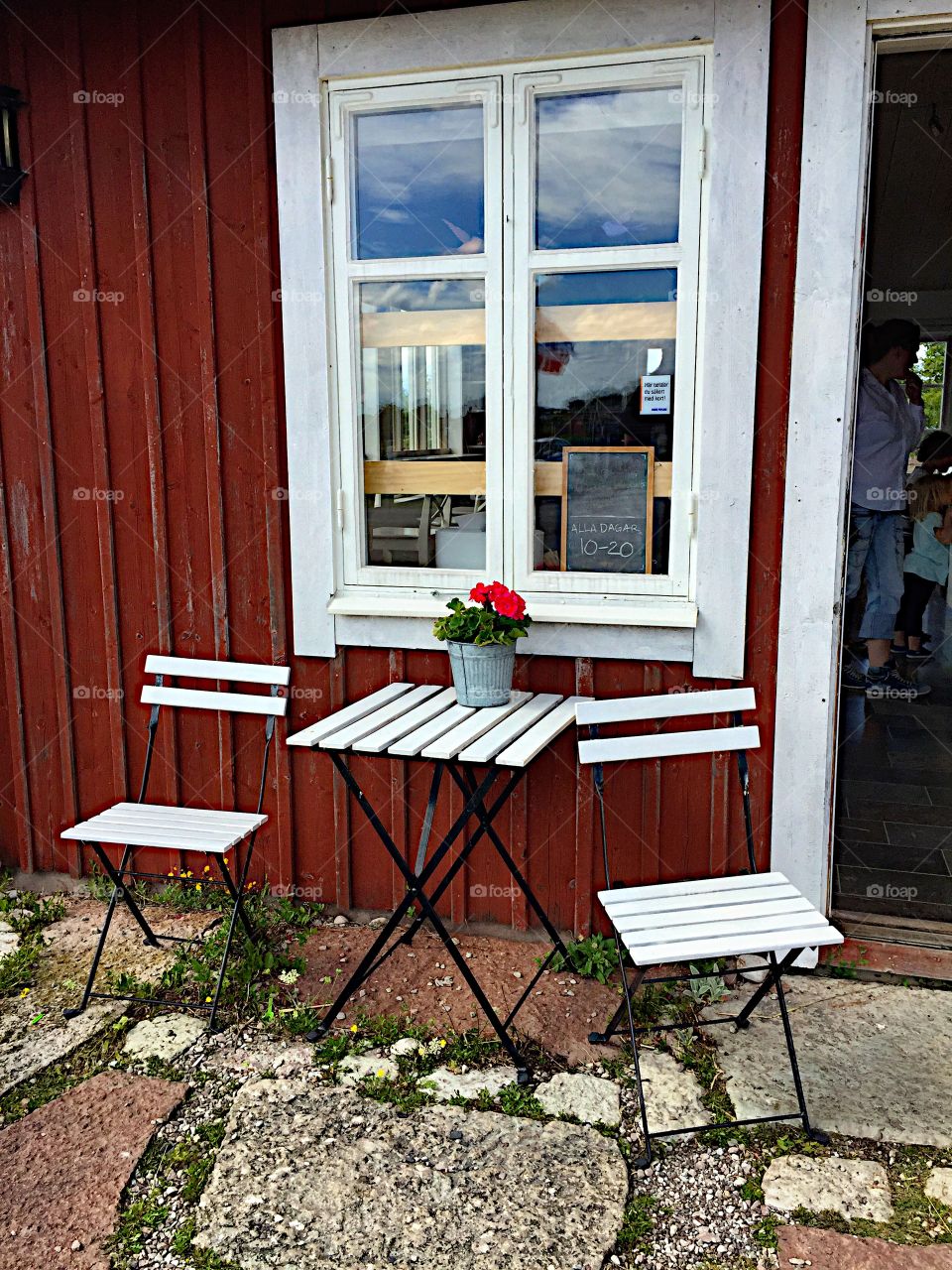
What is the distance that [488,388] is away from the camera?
3645mm

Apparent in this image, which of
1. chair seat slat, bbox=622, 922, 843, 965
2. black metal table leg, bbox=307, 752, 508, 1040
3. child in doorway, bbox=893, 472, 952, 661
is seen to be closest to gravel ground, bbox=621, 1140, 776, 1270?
chair seat slat, bbox=622, 922, 843, 965

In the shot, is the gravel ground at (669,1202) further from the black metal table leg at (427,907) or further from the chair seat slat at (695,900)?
the chair seat slat at (695,900)

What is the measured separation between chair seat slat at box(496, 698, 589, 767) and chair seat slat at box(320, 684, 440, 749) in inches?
18.3

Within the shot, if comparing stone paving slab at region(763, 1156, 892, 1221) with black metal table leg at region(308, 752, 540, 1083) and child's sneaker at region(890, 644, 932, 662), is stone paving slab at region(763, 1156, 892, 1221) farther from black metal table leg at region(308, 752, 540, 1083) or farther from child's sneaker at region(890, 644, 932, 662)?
child's sneaker at region(890, 644, 932, 662)

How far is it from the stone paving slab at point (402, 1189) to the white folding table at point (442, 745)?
0.32 m

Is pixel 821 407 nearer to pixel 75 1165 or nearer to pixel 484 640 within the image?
pixel 484 640

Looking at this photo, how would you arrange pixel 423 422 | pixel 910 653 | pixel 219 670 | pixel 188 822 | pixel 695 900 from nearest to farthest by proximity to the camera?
pixel 695 900 → pixel 188 822 → pixel 423 422 → pixel 219 670 → pixel 910 653

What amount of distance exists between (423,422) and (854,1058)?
2.53 metres

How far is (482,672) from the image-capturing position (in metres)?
3.36

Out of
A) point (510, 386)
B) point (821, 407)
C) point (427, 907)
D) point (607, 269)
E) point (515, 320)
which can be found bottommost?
point (427, 907)

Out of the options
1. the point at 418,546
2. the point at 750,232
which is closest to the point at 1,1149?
the point at 418,546

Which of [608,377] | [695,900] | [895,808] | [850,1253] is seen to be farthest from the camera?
[895,808]

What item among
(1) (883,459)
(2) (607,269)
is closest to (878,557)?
(1) (883,459)

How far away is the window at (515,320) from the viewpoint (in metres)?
3.42
